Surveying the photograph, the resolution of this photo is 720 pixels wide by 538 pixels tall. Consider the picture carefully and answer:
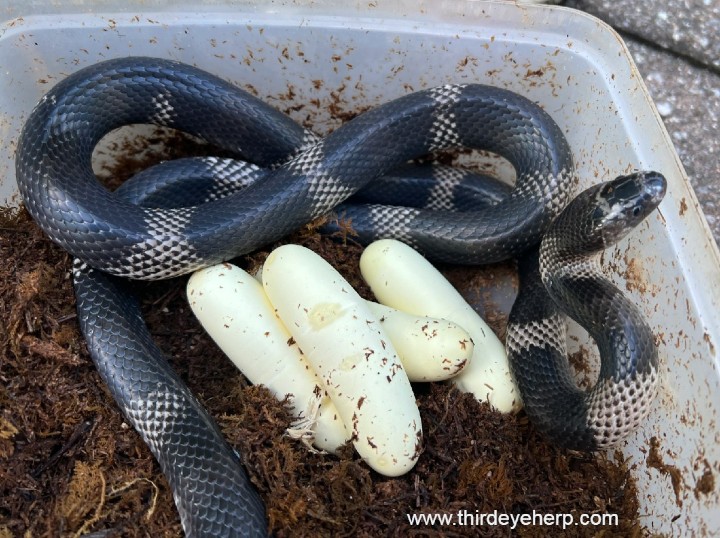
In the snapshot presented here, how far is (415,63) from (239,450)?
1607 millimetres

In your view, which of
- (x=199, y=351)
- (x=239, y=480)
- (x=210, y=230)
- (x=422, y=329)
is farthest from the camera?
(x=199, y=351)

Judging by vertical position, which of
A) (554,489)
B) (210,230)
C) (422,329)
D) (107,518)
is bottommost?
(554,489)

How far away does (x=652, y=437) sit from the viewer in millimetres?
2090

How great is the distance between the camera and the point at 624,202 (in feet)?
6.40

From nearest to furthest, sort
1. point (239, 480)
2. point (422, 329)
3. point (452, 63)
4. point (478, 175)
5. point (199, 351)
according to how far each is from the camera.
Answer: point (239, 480)
point (422, 329)
point (199, 351)
point (452, 63)
point (478, 175)

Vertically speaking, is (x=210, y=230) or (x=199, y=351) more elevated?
(x=210, y=230)

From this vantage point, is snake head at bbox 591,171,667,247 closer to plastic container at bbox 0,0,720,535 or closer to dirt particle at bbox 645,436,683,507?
plastic container at bbox 0,0,720,535

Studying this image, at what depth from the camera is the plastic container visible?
214 cm

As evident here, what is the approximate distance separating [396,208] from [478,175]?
434 millimetres

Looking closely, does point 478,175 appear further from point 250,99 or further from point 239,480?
point 239,480

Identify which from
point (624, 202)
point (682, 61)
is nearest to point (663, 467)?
point (624, 202)

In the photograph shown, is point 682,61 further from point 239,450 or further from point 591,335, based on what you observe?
point 239,450

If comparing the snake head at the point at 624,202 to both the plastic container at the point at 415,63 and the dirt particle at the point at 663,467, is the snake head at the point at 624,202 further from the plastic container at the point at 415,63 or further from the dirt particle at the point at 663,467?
the dirt particle at the point at 663,467

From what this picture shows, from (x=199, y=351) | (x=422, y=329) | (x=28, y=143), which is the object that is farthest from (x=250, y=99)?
(x=422, y=329)
